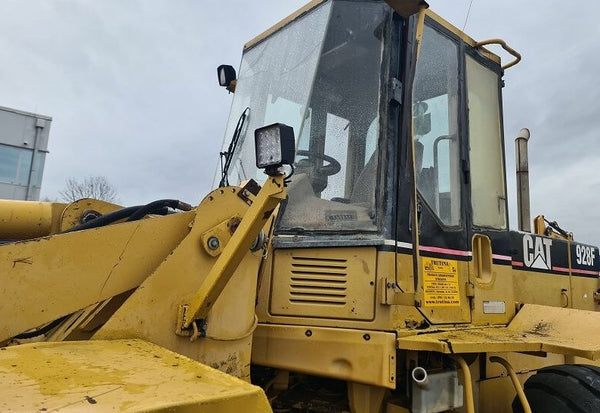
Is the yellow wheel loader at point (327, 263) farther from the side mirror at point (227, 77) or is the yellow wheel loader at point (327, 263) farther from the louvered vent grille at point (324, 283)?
Result: the side mirror at point (227, 77)

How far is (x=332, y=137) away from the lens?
10.5 feet

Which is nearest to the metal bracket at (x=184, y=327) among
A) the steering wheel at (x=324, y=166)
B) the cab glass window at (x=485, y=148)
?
the steering wheel at (x=324, y=166)

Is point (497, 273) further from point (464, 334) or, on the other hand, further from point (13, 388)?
point (13, 388)

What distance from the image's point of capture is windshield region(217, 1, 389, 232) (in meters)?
3.03

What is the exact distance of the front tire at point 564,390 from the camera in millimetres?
2791

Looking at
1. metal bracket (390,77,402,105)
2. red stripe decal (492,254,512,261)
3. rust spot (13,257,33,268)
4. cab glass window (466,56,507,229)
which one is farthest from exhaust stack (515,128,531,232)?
rust spot (13,257,33,268)

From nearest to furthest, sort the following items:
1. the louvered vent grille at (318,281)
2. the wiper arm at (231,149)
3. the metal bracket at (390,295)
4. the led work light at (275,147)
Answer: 1. the led work light at (275,147)
2. the metal bracket at (390,295)
3. the louvered vent grille at (318,281)
4. the wiper arm at (231,149)

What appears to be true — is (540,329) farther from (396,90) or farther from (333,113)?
(333,113)

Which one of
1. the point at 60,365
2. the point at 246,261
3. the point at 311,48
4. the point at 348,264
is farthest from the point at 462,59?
the point at 60,365

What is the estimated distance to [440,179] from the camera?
132 inches

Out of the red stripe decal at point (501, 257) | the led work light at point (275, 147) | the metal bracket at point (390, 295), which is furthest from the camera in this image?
the red stripe decal at point (501, 257)

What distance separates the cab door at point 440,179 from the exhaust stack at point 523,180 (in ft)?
4.28

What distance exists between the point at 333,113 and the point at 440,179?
831mm

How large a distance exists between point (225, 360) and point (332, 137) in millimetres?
1454
